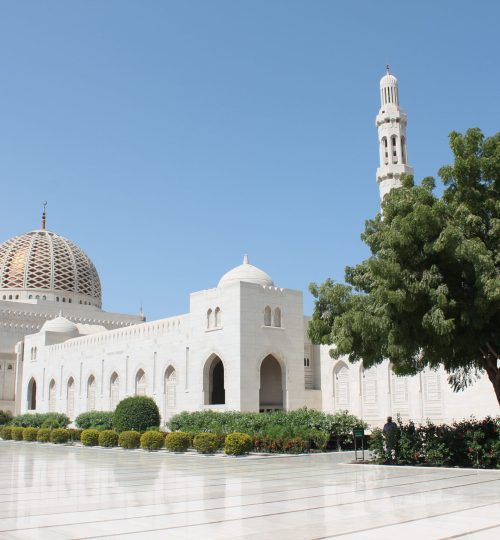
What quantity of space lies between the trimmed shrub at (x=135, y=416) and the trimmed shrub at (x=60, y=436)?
238 cm

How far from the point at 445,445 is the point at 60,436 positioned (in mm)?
16054

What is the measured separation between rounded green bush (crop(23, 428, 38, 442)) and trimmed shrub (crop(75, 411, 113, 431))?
1.83 m

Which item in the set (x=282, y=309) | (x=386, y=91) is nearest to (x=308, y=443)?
(x=282, y=309)

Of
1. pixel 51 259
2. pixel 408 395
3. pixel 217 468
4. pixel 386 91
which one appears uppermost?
pixel 386 91

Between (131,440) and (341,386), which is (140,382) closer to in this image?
(131,440)

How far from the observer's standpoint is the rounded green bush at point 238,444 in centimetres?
1745

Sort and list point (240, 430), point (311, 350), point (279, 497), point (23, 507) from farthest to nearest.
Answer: point (311, 350)
point (240, 430)
point (279, 497)
point (23, 507)

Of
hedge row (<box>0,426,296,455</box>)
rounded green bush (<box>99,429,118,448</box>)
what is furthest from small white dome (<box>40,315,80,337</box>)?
rounded green bush (<box>99,429,118,448</box>)

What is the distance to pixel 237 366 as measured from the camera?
23.7 metres

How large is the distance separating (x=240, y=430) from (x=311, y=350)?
8.41 metres

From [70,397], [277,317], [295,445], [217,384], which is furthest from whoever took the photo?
[70,397]

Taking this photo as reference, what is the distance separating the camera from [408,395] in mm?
21703

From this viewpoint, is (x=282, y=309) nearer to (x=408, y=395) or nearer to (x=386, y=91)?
(x=408, y=395)

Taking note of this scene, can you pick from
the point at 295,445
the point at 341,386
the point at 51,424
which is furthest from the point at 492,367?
the point at 51,424
